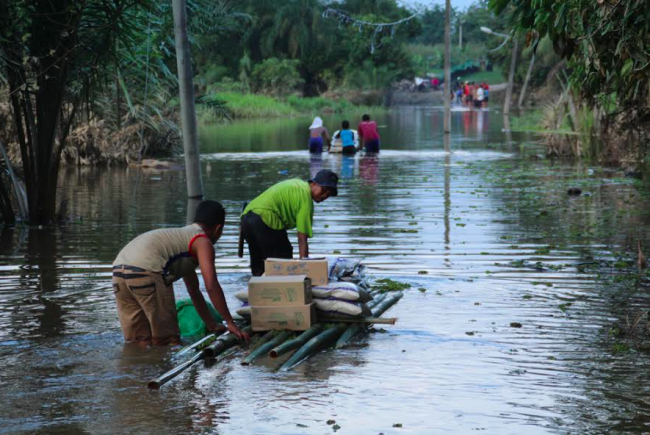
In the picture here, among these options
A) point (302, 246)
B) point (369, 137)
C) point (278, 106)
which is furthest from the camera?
point (278, 106)


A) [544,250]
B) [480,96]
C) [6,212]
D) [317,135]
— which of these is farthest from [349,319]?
[480,96]

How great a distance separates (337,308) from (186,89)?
21.5 ft

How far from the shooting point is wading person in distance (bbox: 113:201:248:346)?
27.5 feet

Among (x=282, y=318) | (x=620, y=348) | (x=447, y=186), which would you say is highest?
(x=447, y=186)

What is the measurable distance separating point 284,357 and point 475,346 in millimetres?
1624

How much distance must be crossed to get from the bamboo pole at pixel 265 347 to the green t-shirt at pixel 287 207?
1.52 meters

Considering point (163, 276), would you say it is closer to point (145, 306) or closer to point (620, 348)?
point (145, 306)

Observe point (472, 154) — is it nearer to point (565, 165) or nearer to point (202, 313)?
point (565, 165)

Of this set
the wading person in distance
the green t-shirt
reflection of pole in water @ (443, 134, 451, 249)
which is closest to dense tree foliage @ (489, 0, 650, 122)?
the green t-shirt

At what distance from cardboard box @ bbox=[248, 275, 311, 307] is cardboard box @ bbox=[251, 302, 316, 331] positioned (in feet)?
0.16

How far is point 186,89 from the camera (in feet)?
48.0

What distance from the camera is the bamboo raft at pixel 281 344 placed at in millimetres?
7967

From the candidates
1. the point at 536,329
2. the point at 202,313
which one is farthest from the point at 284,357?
the point at 536,329

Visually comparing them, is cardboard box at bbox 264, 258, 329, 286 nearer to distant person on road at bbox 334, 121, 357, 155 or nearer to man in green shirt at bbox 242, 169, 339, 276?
man in green shirt at bbox 242, 169, 339, 276
